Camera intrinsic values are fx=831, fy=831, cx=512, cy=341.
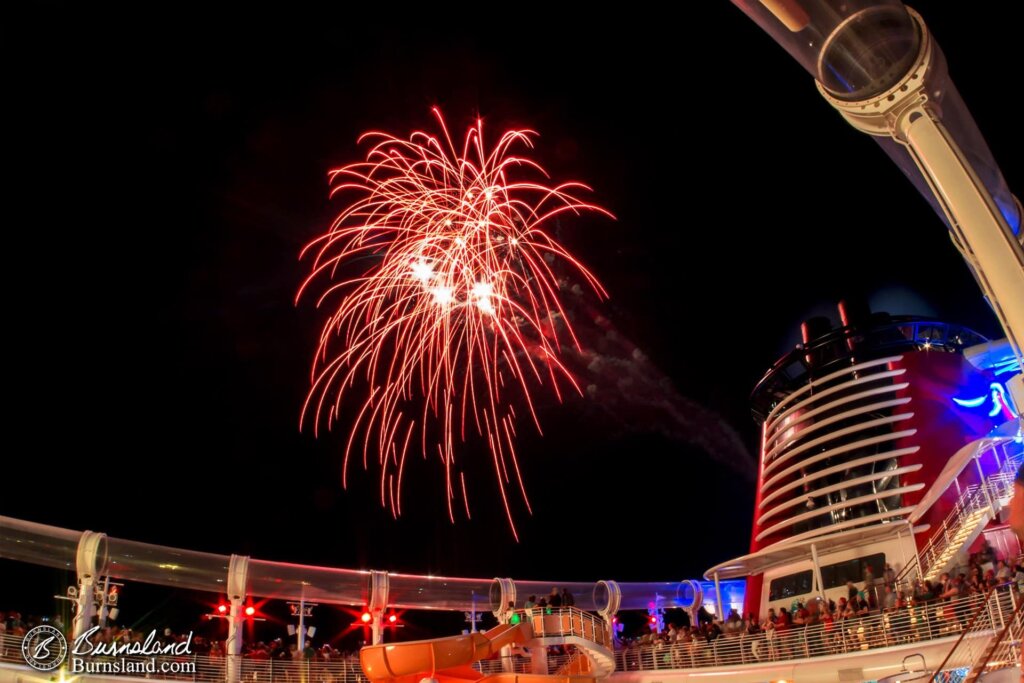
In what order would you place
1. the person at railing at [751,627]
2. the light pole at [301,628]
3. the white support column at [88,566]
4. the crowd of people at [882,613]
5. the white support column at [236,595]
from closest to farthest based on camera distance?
the crowd of people at [882,613] → the white support column at [88,566] → the person at railing at [751,627] → the white support column at [236,595] → the light pole at [301,628]

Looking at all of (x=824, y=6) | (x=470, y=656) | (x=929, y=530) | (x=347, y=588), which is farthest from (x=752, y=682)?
(x=824, y=6)

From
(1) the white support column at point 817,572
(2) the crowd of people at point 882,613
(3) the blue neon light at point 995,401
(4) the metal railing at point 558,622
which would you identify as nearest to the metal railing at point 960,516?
(2) the crowd of people at point 882,613

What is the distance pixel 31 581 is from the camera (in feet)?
128

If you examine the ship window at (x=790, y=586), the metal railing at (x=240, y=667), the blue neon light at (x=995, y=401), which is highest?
the blue neon light at (x=995, y=401)

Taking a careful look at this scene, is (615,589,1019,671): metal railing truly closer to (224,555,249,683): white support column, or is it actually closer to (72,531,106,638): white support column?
(224,555,249,683): white support column

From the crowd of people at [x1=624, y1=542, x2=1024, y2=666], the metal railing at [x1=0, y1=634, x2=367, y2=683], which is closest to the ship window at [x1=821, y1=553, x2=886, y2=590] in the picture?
the crowd of people at [x1=624, y1=542, x2=1024, y2=666]

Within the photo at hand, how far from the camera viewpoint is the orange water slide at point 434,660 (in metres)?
17.4

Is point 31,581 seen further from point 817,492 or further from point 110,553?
point 817,492

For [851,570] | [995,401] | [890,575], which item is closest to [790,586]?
[851,570]

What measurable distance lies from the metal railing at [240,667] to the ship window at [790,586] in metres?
14.4

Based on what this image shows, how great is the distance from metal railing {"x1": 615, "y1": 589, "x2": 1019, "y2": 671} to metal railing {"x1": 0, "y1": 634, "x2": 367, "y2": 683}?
926 cm

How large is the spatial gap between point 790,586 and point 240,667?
1807cm

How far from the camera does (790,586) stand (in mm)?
28422

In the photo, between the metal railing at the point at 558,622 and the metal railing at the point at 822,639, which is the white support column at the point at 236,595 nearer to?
the metal railing at the point at 558,622
